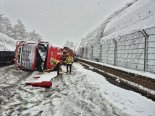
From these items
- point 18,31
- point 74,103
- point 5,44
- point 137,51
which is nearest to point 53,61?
point 137,51

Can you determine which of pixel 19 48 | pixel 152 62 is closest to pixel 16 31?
pixel 19 48

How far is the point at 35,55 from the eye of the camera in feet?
53.7

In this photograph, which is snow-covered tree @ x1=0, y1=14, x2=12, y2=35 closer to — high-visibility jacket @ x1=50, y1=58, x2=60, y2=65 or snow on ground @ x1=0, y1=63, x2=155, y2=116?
high-visibility jacket @ x1=50, y1=58, x2=60, y2=65

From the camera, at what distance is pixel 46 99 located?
25.6 ft

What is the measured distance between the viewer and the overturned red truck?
16.4 m

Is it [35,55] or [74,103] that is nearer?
[74,103]

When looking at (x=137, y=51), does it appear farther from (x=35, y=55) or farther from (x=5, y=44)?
(x=5, y=44)

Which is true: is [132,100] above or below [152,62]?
below

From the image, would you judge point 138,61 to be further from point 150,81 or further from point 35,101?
point 35,101

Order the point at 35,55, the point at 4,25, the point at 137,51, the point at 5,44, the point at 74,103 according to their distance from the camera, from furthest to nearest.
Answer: the point at 4,25 → the point at 5,44 → the point at 35,55 → the point at 137,51 → the point at 74,103

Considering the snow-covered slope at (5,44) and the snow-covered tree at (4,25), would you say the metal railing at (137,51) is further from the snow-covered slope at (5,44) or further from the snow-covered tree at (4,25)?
the snow-covered tree at (4,25)

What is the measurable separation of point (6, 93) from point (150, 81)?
5.28 metres

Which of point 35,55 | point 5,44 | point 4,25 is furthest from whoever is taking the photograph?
point 4,25

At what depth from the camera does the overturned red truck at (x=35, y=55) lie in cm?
1639
